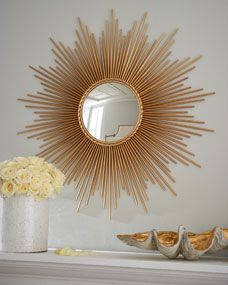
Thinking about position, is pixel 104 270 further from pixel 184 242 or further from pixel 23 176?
pixel 23 176

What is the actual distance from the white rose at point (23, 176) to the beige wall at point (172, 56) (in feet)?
0.85

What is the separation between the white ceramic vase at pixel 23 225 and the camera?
1.38 meters

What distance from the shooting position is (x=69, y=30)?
5.57ft

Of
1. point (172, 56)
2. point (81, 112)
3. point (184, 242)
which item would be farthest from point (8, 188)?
point (172, 56)

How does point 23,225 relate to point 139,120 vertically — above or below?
below

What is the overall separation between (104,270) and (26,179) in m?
0.37

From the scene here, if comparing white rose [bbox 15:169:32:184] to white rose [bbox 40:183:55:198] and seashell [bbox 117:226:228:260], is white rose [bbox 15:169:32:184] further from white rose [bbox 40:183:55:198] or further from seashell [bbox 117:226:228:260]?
seashell [bbox 117:226:228:260]

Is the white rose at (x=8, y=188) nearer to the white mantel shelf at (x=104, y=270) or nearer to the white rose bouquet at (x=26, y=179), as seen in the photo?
the white rose bouquet at (x=26, y=179)

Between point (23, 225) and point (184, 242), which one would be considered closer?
point (184, 242)

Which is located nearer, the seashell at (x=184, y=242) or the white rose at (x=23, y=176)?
the seashell at (x=184, y=242)

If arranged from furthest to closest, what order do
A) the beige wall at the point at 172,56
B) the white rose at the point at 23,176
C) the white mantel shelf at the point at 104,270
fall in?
the beige wall at the point at 172,56, the white rose at the point at 23,176, the white mantel shelf at the point at 104,270

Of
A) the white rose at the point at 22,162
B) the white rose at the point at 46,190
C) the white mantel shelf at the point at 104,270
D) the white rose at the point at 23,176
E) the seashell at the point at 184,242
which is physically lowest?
the white mantel shelf at the point at 104,270

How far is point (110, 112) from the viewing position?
1.58 metres

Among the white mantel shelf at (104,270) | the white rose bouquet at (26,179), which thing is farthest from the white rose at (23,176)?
the white mantel shelf at (104,270)
